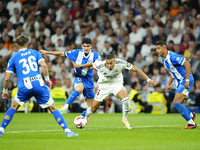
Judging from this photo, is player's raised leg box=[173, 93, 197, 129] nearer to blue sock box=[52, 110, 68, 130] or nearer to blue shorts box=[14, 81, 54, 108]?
blue sock box=[52, 110, 68, 130]

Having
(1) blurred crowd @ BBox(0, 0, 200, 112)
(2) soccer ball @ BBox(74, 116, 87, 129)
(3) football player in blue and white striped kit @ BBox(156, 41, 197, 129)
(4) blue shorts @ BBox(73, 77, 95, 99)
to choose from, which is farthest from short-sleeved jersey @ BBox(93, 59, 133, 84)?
(1) blurred crowd @ BBox(0, 0, 200, 112)

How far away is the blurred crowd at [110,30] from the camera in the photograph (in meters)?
17.5

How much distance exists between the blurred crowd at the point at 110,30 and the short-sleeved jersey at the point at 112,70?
25.3 ft

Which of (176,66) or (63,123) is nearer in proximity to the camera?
(63,123)

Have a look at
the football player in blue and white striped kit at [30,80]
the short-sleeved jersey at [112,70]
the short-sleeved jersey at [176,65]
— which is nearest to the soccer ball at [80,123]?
the short-sleeved jersey at [112,70]

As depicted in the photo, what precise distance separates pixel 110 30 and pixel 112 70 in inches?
385

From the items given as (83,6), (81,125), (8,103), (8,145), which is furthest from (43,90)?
(83,6)

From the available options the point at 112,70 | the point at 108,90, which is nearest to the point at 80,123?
the point at 108,90

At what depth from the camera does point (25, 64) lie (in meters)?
7.48

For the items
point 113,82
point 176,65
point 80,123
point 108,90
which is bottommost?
point 80,123

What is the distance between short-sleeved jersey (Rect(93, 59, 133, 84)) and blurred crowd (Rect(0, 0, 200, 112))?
7723 millimetres

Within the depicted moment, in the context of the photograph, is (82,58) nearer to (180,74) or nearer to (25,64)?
(180,74)

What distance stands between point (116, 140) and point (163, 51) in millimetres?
3503

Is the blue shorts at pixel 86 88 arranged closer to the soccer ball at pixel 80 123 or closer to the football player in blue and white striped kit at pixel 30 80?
the soccer ball at pixel 80 123
